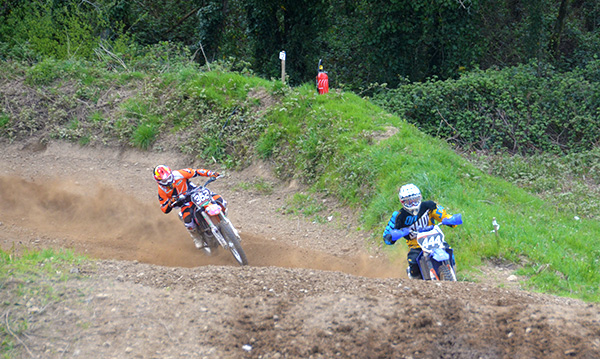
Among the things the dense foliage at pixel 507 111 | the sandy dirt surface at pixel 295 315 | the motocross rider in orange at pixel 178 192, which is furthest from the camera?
the dense foliage at pixel 507 111

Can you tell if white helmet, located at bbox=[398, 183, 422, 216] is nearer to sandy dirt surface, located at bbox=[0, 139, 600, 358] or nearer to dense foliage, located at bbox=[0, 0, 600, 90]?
sandy dirt surface, located at bbox=[0, 139, 600, 358]

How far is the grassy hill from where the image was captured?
7938 millimetres

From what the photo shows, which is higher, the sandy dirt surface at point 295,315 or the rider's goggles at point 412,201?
the rider's goggles at point 412,201

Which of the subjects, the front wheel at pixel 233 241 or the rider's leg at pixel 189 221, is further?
the rider's leg at pixel 189 221

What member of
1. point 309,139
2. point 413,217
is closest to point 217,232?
point 413,217

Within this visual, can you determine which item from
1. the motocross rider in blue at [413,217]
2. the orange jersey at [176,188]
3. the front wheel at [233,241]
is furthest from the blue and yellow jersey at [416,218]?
the orange jersey at [176,188]

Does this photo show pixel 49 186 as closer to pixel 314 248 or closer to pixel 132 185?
pixel 132 185

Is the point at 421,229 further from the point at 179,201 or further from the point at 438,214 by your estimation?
the point at 179,201

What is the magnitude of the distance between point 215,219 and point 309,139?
4183mm

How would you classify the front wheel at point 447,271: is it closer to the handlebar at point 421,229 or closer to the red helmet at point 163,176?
the handlebar at point 421,229

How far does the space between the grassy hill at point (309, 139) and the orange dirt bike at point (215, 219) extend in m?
2.30

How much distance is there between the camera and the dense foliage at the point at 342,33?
1791cm

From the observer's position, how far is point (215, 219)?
27.3 ft

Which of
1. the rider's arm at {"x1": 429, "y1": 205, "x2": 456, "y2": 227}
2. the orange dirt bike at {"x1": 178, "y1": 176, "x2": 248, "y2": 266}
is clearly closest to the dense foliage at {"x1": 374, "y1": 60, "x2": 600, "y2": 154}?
the orange dirt bike at {"x1": 178, "y1": 176, "x2": 248, "y2": 266}
